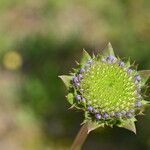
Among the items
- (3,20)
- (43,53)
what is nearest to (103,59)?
(43,53)

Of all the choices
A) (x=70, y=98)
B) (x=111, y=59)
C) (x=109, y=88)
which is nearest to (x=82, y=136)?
(x=70, y=98)

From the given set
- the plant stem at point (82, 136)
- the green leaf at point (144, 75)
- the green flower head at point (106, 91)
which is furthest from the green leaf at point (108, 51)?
the plant stem at point (82, 136)

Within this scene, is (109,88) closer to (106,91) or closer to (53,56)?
(106,91)

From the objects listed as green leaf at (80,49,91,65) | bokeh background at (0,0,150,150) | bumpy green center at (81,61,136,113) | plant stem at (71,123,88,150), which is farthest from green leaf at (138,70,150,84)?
bokeh background at (0,0,150,150)

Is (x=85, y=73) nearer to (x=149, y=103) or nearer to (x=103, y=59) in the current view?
(x=103, y=59)

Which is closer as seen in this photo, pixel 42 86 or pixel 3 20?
pixel 42 86

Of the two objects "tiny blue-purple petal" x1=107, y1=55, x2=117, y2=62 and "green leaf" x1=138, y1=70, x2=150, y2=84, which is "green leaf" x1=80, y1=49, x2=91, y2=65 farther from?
"green leaf" x1=138, y1=70, x2=150, y2=84

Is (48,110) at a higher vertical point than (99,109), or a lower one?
lower
